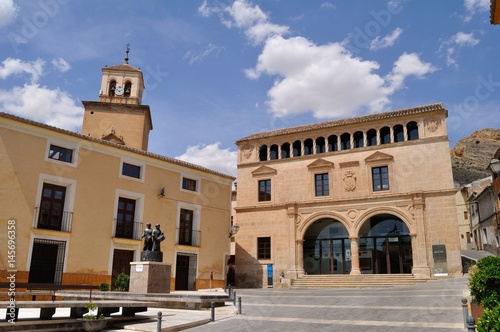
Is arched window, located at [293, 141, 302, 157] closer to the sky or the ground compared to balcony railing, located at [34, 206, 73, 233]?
closer to the sky

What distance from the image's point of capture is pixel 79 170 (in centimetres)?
1980

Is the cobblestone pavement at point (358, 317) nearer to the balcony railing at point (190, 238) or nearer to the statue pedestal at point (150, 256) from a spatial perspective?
the statue pedestal at point (150, 256)

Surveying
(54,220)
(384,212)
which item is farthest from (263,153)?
(54,220)

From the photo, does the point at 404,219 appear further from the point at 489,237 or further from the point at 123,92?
the point at 123,92

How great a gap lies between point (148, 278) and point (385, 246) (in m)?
17.8

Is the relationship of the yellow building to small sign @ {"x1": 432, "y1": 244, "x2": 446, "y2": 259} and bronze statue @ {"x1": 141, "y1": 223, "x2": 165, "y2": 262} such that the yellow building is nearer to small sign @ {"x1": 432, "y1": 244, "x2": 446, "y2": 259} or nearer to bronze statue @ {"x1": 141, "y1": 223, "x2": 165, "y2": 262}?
bronze statue @ {"x1": 141, "y1": 223, "x2": 165, "y2": 262}

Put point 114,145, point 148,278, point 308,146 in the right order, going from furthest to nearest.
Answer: point 308,146
point 114,145
point 148,278

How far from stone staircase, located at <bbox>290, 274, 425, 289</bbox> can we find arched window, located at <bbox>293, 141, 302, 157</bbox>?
29.5 ft

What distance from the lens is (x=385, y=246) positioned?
26.3 meters

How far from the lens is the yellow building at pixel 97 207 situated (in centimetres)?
1747

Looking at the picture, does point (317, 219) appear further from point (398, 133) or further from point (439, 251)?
point (398, 133)

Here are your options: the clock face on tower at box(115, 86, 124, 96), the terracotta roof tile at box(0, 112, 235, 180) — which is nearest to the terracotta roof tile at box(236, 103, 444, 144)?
the terracotta roof tile at box(0, 112, 235, 180)

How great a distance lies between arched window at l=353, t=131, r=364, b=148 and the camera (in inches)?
1109

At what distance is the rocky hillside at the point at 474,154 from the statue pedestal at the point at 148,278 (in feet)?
182
